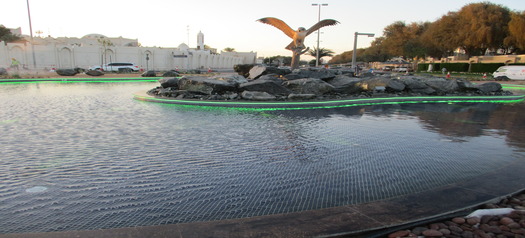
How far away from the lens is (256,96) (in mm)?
11672

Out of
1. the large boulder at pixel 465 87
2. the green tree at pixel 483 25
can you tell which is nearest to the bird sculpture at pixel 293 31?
the large boulder at pixel 465 87

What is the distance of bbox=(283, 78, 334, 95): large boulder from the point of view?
42.0 ft

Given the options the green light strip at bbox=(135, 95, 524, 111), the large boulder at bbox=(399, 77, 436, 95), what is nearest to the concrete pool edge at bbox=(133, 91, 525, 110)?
the green light strip at bbox=(135, 95, 524, 111)

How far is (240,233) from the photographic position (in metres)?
2.46

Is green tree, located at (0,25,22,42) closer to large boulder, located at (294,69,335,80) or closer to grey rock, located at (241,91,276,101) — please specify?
large boulder, located at (294,69,335,80)

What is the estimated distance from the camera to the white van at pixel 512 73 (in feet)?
92.1

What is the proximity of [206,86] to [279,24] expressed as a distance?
9.63 metres

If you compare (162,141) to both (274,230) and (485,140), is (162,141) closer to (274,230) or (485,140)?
(274,230)

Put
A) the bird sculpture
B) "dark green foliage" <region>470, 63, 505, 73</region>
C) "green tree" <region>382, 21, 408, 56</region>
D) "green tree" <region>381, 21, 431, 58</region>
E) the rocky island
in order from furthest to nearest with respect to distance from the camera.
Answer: "green tree" <region>382, 21, 408, 56</region> < "green tree" <region>381, 21, 431, 58</region> < "dark green foliage" <region>470, 63, 505, 73</region> < the bird sculpture < the rocky island

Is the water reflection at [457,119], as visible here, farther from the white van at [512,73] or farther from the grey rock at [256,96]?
the white van at [512,73]

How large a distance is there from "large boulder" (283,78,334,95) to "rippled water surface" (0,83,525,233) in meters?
4.57

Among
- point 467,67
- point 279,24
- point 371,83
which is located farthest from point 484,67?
point 371,83

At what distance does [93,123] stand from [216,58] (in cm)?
5530

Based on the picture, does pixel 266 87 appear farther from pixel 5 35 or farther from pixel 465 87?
pixel 5 35
